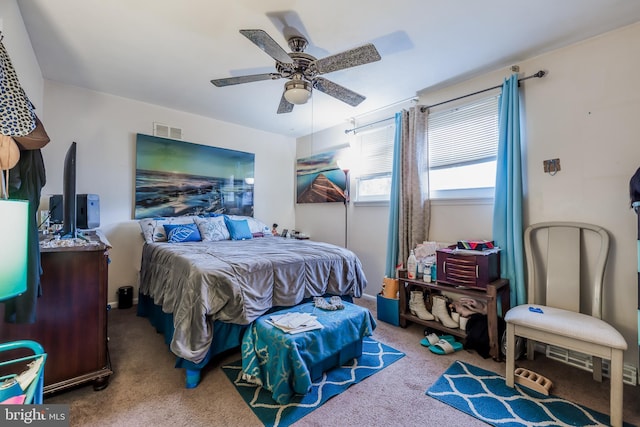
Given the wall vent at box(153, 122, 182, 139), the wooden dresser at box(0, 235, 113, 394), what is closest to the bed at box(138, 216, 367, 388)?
the wooden dresser at box(0, 235, 113, 394)

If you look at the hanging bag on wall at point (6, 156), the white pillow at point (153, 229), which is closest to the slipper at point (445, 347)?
the hanging bag on wall at point (6, 156)

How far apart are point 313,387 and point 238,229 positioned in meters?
2.34

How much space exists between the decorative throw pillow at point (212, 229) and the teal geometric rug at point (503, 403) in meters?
2.77

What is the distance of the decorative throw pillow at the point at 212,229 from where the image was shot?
345 cm

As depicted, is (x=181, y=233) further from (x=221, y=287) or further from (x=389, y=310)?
(x=389, y=310)

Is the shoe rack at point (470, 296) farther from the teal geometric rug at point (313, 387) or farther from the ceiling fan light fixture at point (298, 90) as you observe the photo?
the ceiling fan light fixture at point (298, 90)

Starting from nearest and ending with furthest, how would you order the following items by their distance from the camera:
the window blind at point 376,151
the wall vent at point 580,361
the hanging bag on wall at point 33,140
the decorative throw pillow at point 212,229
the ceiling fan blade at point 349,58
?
the hanging bag on wall at point 33,140 < the ceiling fan blade at point 349,58 < the wall vent at point 580,361 < the decorative throw pillow at point 212,229 < the window blind at point 376,151

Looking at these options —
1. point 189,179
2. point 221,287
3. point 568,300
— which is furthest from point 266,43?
point 568,300

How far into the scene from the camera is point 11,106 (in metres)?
1.31

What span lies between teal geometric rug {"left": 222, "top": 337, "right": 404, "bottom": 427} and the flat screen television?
1.55 metres

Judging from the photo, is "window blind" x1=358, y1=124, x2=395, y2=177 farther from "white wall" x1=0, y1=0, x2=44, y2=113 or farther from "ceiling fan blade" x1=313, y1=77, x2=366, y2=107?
"white wall" x1=0, y1=0, x2=44, y2=113

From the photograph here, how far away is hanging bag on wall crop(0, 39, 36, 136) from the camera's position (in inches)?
50.4

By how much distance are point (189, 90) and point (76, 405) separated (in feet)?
9.74
